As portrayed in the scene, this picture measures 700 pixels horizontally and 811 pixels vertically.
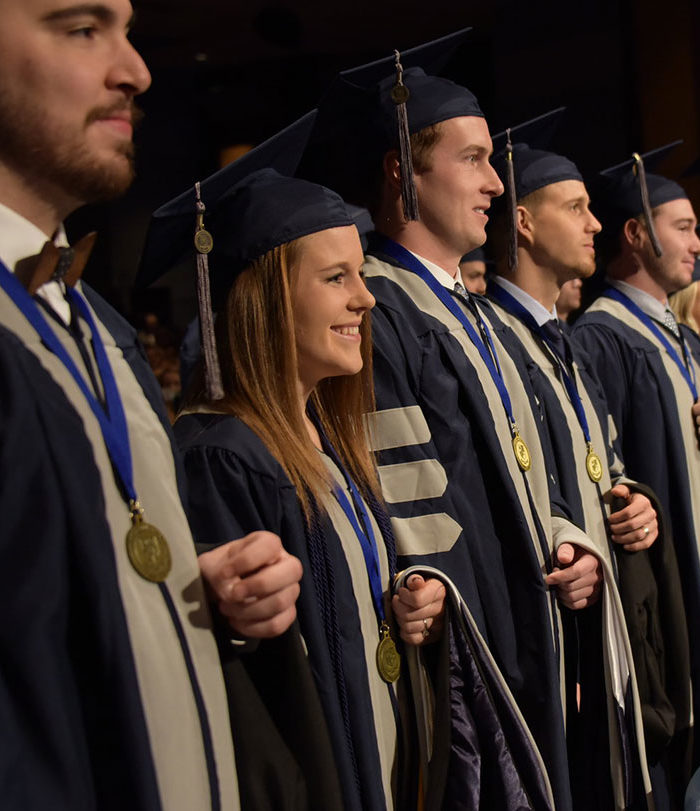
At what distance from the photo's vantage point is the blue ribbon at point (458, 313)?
236cm

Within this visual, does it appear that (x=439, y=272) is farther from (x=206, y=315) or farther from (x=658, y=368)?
(x=658, y=368)

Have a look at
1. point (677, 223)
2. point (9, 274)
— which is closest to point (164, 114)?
point (677, 223)

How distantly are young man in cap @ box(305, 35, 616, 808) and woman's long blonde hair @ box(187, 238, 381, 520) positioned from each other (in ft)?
0.91

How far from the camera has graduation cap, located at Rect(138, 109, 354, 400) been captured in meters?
1.86

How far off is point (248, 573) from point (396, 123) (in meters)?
1.53

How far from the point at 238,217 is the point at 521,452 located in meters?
0.90

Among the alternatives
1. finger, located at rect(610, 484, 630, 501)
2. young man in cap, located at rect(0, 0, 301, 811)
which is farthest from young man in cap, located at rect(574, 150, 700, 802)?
young man in cap, located at rect(0, 0, 301, 811)

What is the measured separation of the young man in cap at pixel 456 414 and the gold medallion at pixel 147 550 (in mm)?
910

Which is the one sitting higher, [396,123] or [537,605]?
[396,123]

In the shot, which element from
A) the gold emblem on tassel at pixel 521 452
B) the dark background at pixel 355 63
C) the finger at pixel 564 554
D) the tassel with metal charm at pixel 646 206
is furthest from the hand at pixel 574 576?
the dark background at pixel 355 63

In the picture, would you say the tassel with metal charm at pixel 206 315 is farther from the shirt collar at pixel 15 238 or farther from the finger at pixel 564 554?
the finger at pixel 564 554

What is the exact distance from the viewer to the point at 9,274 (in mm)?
1129

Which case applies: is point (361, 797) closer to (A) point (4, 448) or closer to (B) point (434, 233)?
(A) point (4, 448)

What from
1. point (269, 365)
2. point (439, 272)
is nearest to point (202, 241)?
point (269, 365)
